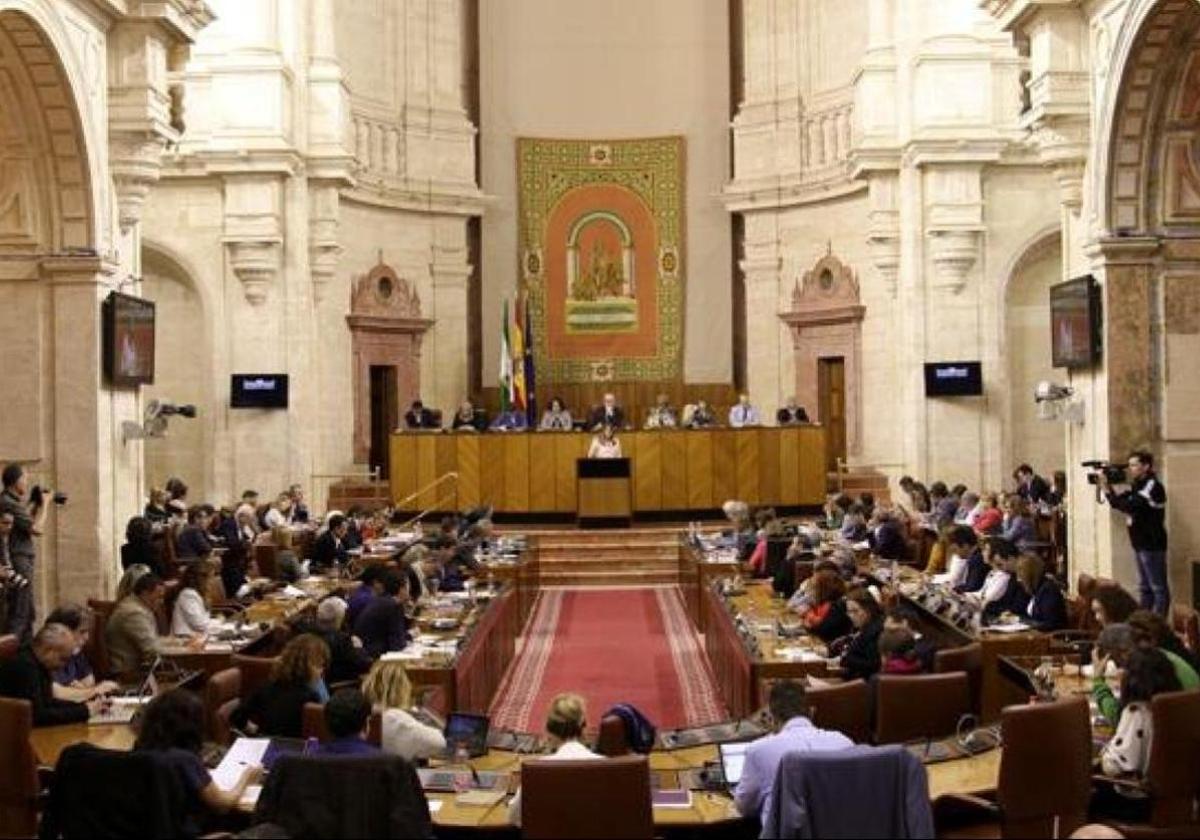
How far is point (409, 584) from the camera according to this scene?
1298 cm

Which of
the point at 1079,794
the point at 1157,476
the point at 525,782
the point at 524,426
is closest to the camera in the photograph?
the point at 525,782

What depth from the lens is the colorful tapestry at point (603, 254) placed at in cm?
2756

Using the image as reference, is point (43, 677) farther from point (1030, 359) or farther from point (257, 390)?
point (1030, 359)

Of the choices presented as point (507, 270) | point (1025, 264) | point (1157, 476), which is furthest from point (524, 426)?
point (1157, 476)

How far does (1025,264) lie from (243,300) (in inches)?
420

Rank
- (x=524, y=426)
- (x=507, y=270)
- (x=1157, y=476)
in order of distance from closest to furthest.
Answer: (x=1157, y=476) < (x=524, y=426) < (x=507, y=270)

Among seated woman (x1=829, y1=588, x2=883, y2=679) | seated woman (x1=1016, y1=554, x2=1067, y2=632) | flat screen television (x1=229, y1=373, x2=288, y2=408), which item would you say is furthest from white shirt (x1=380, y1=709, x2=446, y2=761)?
flat screen television (x1=229, y1=373, x2=288, y2=408)

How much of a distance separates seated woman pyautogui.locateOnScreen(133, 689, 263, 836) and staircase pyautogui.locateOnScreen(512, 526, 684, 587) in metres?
14.8

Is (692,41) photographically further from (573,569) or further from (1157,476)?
(1157,476)

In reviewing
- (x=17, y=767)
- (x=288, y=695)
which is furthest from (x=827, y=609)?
(x=17, y=767)

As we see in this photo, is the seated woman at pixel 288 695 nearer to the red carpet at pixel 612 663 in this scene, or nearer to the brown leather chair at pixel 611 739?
the brown leather chair at pixel 611 739

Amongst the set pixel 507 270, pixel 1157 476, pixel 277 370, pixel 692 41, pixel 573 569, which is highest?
pixel 692 41

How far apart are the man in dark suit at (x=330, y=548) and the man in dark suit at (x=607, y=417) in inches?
285

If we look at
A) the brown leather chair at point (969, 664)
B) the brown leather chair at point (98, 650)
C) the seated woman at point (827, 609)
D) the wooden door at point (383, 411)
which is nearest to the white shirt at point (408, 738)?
the brown leather chair at point (969, 664)
